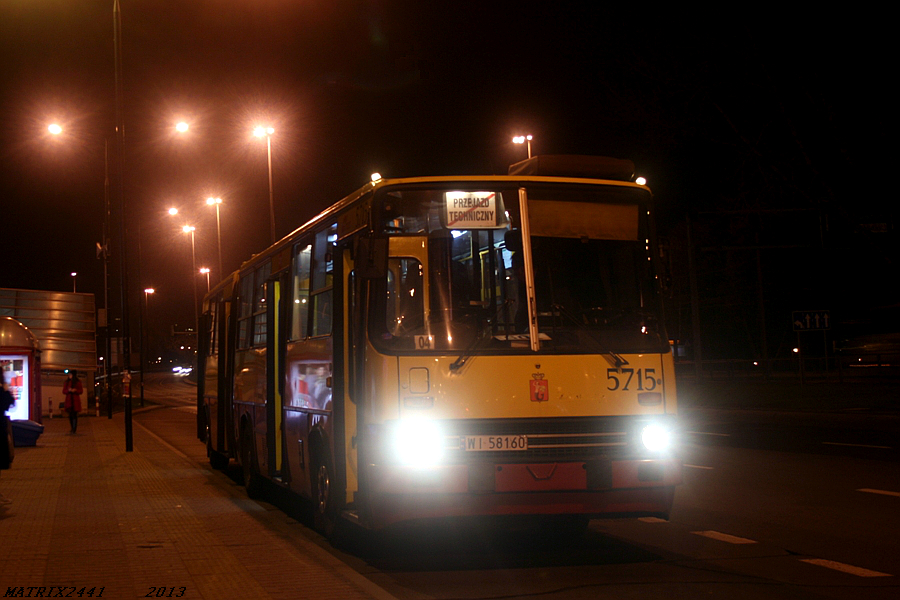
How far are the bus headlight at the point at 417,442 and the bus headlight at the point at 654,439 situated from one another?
1.68 meters

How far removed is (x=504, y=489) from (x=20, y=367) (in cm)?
2633

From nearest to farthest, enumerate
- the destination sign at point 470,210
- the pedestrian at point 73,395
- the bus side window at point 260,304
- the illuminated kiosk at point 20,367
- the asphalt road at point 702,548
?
the asphalt road at point 702,548 → the destination sign at point 470,210 → the bus side window at point 260,304 → the pedestrian at point 73,395 → the illuminated kiosk at point 20,367

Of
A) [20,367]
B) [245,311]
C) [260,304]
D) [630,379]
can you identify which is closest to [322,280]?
[630,379]

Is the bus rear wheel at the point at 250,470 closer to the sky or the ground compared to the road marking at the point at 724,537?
closer to the sky

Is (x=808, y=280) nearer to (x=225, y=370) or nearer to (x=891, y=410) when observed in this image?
(x=891, y=410)

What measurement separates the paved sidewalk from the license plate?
1317mm

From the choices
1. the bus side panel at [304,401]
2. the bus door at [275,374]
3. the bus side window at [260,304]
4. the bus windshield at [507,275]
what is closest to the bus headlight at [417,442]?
the bus windshield at [507,275]

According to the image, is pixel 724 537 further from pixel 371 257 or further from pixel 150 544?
pixel 150 544

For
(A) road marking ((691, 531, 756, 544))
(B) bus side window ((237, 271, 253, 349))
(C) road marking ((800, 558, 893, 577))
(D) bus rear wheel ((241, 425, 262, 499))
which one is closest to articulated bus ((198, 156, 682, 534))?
(C) road marking ((800, 558, 893, 577))

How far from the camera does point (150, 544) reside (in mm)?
9969

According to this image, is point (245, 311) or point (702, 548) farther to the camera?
point (245, 311)

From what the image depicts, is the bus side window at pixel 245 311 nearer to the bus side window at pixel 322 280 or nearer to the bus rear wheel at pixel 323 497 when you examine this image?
the bus side window at pixel 322 280

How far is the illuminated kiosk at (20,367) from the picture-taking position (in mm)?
31438

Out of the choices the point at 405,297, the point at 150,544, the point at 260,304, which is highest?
the point at 260,304
